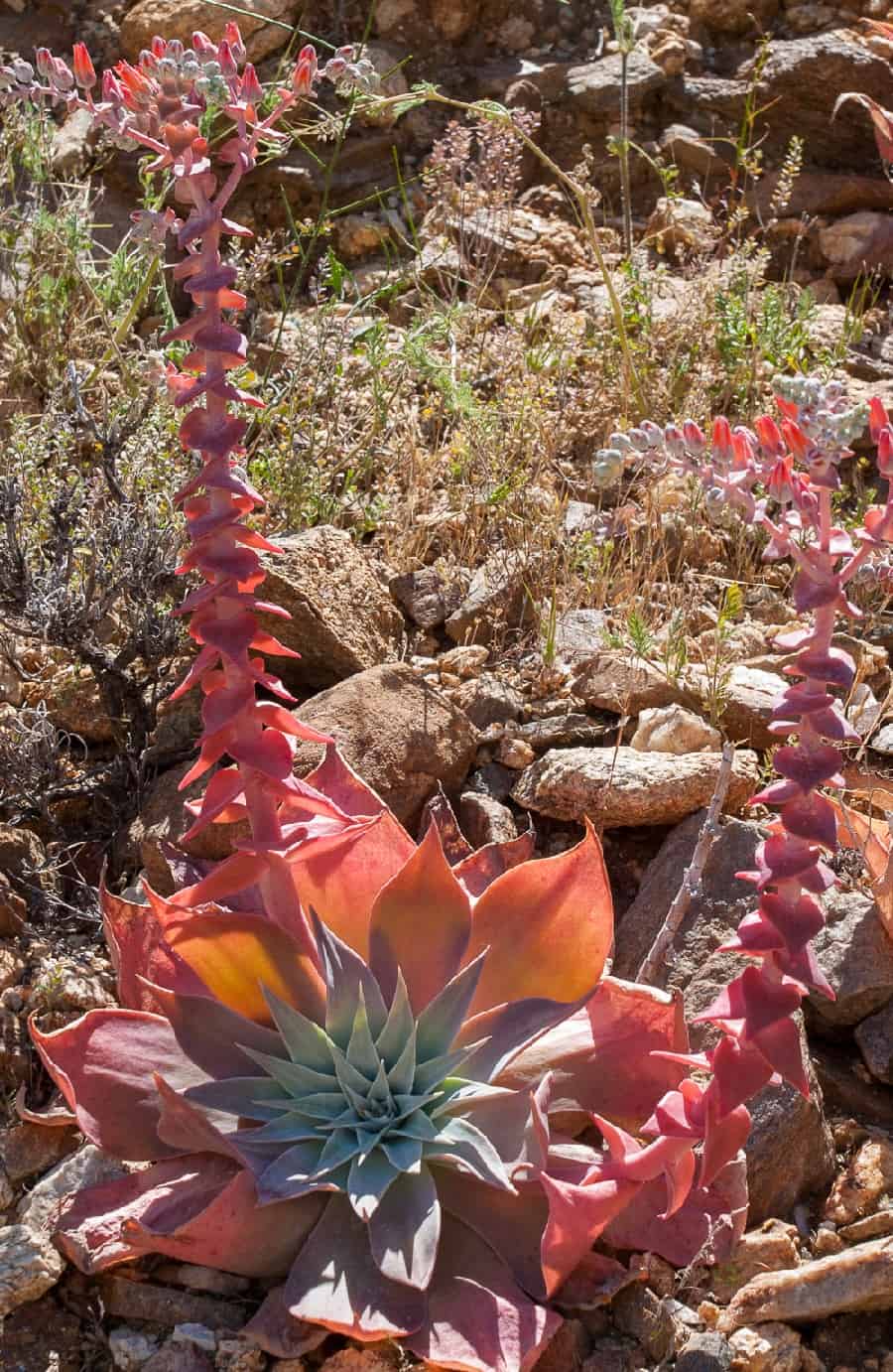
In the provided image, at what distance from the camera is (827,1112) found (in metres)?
2.59

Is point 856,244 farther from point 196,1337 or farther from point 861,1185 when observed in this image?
point 196,1337

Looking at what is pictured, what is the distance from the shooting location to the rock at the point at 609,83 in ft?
17.9

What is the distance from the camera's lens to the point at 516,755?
3.18 m

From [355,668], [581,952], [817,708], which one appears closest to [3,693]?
[355,668]

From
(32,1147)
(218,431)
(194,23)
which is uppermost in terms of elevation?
(218,431)

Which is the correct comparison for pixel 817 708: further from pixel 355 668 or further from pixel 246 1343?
pixel 355 668

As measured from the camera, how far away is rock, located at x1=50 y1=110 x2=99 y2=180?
506 cm

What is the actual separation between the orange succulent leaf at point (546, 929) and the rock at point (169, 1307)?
61cm

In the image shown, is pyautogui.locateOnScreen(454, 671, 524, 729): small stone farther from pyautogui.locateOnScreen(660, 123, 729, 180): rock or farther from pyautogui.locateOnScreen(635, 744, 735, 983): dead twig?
pyautogui.locateOnScreen(660, 123, 729, 180): rock

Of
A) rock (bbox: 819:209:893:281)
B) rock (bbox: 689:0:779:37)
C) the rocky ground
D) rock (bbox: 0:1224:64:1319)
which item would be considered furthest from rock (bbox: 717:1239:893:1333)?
rock (bbox: 689:0:779:37)

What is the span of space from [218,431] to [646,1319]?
1.47 metres

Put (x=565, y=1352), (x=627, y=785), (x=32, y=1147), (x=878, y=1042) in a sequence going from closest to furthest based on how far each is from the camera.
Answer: (x=565, y=1352), (x=32, y=1147), (x=878, y=1042), (x=627, y=785)

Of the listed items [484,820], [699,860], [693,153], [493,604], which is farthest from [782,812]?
[693,153]

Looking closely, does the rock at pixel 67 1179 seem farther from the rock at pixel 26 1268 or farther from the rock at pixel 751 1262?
the rock at pixel 751 1262
